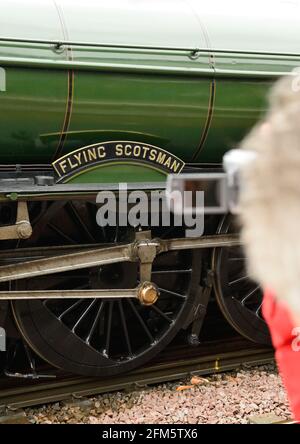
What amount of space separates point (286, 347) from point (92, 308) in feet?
9.91

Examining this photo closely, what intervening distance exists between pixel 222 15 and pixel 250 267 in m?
3.15

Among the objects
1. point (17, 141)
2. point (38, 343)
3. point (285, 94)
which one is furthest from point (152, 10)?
point (285, 94)

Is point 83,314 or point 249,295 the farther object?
point 249,295

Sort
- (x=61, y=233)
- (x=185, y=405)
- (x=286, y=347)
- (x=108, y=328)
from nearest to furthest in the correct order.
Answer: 1. (x=286, y=347)
2. (x=185, y=405)
3. (x=61, y=233)
4. (x=108, y=328)

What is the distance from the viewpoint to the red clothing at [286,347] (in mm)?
1043

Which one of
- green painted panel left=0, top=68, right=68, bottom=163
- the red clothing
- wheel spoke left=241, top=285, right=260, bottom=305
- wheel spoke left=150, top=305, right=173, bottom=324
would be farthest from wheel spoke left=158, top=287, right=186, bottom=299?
the red clothing

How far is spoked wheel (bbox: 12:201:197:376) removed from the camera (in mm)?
3734

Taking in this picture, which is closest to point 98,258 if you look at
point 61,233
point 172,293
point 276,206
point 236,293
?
point 61,233

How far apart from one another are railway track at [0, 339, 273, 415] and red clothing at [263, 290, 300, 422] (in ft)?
9.01

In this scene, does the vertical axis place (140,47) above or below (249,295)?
above

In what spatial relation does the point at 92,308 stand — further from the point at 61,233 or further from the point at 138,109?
the point at 138,109

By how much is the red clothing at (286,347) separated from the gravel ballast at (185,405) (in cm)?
261

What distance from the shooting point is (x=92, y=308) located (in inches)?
158

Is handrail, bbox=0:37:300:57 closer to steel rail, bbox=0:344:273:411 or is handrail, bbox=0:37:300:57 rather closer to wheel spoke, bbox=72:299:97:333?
wheel spoke, bbox=72:299:97:333
